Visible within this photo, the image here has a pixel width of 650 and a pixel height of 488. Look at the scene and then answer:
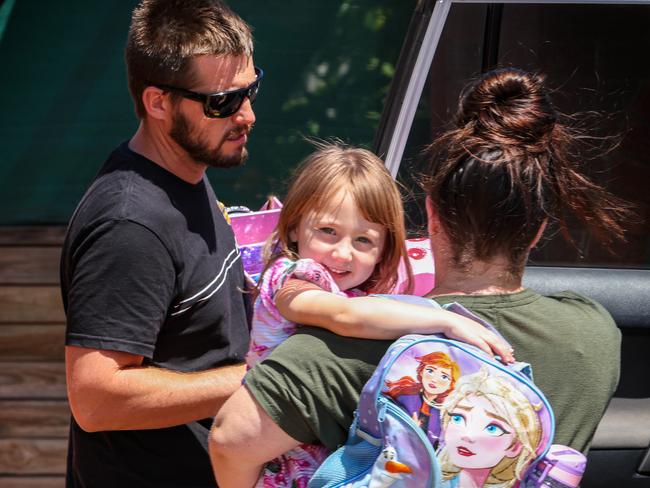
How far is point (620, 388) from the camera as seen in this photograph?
255 centimetres

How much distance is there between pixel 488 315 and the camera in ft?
5.55

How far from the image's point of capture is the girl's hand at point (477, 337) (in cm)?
160

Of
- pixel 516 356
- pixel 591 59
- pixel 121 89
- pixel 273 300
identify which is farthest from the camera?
pixel 121 89

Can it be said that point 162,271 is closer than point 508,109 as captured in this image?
No

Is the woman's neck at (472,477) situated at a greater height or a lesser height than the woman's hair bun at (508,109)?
lesser

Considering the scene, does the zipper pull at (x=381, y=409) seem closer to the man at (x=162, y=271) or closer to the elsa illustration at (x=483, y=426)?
the elsa illustration at (x=483, y=426)

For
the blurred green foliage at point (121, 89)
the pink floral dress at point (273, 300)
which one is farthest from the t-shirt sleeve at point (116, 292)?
the blurred green foliage at point (121, 89)

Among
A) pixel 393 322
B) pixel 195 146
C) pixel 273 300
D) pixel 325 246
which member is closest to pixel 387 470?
pixel 393 322

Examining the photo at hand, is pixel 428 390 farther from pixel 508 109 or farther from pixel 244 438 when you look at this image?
pixel 508 109

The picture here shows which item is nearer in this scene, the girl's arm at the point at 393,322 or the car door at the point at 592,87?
the girl's arm at the point at 393,322

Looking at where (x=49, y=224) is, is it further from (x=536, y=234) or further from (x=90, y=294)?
(x=536, y=234)

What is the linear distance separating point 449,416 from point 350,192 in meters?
0.66

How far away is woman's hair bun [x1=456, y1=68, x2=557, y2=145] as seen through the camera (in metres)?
1.75

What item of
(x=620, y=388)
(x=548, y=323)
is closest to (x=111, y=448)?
(x=548, y=323)
